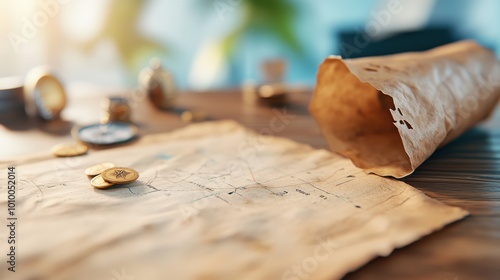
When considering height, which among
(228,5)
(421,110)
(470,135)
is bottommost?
(470,135)

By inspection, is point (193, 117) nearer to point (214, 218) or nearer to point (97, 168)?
point (97, 168)

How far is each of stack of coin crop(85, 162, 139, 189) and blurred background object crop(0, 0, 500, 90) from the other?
213cm

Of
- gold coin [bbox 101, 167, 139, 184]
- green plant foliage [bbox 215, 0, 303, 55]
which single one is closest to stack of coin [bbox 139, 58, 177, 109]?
gold coin [bbox 101, 167, 139, 184]

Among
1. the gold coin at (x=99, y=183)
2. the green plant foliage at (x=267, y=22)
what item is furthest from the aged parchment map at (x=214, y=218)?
the green plant foliage at (x=267, y=22)

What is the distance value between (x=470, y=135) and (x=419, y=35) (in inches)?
73.5

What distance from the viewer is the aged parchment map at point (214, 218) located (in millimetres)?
637

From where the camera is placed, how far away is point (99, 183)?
2.91ft

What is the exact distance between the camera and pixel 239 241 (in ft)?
2.28

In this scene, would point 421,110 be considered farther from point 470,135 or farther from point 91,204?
point 91,204

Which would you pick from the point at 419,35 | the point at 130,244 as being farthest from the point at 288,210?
the point at 419,35

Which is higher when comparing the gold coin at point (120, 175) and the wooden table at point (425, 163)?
the gold coin at point (120, 175)

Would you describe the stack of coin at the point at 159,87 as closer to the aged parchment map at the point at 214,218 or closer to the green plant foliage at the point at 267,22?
the aged parchment map at the point at 214,218

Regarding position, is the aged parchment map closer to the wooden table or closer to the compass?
the wooden table

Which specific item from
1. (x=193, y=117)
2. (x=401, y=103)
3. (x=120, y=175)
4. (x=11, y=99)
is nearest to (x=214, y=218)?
(x=120, y=175)
